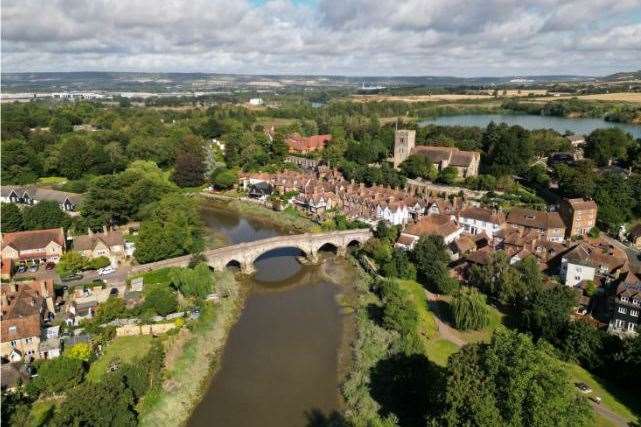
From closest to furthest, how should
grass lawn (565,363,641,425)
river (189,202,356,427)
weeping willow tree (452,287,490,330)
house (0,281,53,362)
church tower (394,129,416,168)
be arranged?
grass lawn (565,363,641,425), river (189,202,356,427), house (0,281,53,362), weeping willow tree (452,287,490,330), church tower (394,129,416,168)

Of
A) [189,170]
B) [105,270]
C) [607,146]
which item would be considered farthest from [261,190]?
[607,146]

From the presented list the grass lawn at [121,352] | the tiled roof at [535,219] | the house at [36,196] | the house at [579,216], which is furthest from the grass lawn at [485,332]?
the house at [36,196]

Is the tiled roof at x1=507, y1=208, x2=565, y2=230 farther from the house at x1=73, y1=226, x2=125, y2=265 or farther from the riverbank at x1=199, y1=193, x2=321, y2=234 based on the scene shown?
the house at x1=73, y1=226, x2=125, y2=265

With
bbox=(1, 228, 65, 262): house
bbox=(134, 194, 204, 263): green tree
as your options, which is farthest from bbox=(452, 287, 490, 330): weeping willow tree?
bbox=(1, 228, 65, 262): house

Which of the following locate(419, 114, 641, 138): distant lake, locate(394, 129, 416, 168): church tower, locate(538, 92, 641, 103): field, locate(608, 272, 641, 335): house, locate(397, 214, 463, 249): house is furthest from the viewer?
locate(538, 92, 641, 103): field

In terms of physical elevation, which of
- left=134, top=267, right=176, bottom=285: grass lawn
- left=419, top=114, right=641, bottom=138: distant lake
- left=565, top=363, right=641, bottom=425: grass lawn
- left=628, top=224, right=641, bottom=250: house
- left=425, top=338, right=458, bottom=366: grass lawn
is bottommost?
left=425, top=338, right=458, bottom=366: grass lawn

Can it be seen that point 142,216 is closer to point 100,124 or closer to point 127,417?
point 127,417

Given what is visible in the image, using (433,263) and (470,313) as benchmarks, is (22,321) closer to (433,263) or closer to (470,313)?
(470,313)

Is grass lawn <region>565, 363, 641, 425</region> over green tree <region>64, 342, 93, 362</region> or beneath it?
beneath

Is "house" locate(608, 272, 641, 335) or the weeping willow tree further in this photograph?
the weeping willow tree
